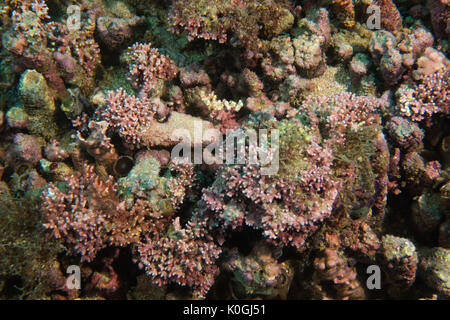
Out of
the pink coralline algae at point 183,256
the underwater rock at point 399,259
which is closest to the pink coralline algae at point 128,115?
the pink coralline algae at point 183,256

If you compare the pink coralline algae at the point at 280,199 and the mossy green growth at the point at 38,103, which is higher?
the mossy green growth at the point at 38,103

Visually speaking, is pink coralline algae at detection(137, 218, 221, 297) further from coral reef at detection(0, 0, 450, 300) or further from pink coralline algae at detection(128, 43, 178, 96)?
pink coralline algae at detection(128, 43, 178, 96)

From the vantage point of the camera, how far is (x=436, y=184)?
4480mm

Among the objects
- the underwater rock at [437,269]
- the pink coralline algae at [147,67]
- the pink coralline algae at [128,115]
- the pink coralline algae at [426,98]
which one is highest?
the pink coralline algae at [147,67]

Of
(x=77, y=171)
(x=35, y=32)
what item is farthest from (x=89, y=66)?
(x=77, y=171)

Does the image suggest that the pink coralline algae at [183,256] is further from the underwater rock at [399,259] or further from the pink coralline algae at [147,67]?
the underwater rock at [399,259]

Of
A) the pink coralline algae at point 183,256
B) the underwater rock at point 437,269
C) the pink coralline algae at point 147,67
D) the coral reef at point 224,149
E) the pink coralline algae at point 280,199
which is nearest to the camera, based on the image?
the pink coralline algae at point 280,199

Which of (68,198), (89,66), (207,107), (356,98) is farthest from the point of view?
(89,66)

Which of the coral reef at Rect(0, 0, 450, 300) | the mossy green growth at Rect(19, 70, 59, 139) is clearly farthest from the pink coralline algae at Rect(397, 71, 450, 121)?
the mossy green growth at Rect(19, 70, 59, 139)

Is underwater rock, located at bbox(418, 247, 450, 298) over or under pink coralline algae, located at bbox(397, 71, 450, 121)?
under

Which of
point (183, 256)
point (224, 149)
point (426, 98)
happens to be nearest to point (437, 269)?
point (426, 98)

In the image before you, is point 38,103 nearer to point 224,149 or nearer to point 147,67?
point 147,67

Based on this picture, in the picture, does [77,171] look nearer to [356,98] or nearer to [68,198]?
[68,198]

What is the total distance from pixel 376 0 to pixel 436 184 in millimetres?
3118
